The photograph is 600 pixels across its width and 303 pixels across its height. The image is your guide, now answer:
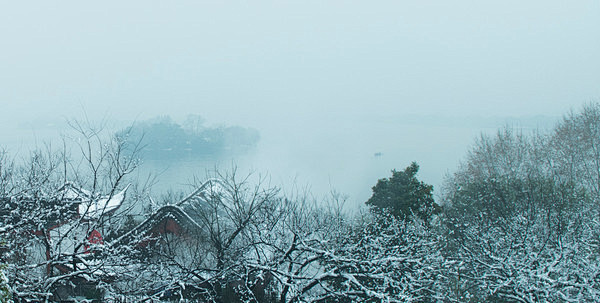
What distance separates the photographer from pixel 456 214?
1324cm

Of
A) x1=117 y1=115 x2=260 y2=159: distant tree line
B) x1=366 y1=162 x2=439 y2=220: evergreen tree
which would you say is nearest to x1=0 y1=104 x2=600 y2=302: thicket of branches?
x1=366 y1=162 x2=439 y2=220: evergreen tree

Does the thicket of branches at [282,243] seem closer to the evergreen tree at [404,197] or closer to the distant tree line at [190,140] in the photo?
the evergreen tree at [404,197]

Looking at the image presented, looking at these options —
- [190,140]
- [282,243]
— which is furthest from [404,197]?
[190,140]

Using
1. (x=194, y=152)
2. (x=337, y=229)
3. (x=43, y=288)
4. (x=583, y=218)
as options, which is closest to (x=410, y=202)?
(x=583, y=218)

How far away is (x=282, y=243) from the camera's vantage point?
673 cm

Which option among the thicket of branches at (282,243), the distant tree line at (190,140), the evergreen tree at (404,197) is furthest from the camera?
the distant tree line at (190,140)

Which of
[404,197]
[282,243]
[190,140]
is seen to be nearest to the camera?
[282,243]

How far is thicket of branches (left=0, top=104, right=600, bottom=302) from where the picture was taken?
17.9 feet

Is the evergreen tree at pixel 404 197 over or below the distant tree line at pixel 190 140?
below

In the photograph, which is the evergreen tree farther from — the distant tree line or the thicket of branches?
the distant tree line

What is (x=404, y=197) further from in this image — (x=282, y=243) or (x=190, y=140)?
(x=190, y=140)

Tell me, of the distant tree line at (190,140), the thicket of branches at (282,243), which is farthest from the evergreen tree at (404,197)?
the distant tree line at (190,140)

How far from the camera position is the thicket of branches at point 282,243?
5445 millimetres

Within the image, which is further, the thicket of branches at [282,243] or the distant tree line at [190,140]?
the distant tree line at [190,140]
